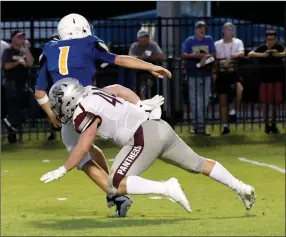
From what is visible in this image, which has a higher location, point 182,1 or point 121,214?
point 182,1

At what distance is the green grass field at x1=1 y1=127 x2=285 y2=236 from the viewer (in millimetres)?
11547

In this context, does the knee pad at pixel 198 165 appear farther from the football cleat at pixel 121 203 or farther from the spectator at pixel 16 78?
the spectator at pixel 16 78

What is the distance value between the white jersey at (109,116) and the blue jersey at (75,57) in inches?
29.7

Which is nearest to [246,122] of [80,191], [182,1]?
[182,1]

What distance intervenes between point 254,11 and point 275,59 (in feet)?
35.0

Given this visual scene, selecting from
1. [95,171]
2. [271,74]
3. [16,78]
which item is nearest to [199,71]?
[271,74]

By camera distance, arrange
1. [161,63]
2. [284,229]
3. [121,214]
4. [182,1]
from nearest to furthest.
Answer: [284,229], [121,214], [161,63], [182,1]

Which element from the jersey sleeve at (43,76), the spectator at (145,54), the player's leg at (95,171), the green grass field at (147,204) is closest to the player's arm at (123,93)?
the player's leg at (95,171)

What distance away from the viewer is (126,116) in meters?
11.7

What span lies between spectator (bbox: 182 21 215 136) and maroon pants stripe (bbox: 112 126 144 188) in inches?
374

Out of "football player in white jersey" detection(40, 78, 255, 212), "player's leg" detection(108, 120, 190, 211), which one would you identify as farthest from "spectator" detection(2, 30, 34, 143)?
"player's leg" detection(108, 120, 190, 211)

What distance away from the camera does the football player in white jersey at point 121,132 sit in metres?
11.5

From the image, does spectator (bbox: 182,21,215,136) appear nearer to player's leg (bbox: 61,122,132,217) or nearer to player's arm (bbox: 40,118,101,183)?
player's leg (bbox: 61,122,132,217)

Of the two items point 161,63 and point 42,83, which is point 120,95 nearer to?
point 42,83
